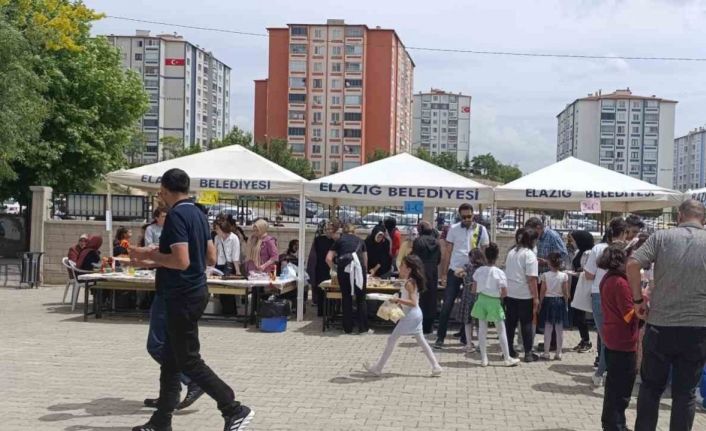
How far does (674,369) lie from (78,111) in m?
24.6

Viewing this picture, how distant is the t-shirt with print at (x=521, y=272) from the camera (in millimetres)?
10078

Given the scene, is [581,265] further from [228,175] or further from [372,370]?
[228,175]

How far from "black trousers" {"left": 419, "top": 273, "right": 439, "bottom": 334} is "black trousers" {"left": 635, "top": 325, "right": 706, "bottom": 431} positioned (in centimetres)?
648

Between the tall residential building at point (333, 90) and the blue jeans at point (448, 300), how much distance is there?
304 ft

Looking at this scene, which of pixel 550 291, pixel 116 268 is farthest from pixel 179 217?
pixel 116 268

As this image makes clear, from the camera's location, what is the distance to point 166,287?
612 centimetres

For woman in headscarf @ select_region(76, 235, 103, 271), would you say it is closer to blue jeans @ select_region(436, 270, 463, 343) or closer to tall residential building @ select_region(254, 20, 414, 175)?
blue jeans @ select_region(436, 270, 463, 343)

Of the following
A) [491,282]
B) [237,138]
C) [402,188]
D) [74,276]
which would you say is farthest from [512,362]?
[237,138]

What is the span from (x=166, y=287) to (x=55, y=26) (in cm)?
1793

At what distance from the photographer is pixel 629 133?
13562 centimetres

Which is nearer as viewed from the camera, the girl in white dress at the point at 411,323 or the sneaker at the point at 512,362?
the girl in white dress at the point at 411,323

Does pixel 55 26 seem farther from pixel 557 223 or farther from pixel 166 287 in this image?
pixel 166 287

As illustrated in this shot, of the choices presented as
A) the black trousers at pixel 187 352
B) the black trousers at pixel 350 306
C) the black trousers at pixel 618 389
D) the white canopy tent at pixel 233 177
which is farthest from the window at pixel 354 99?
the black trousers at pixel 187 352

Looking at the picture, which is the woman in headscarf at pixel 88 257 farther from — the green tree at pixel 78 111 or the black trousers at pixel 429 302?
the green tree at pixel 78 111
